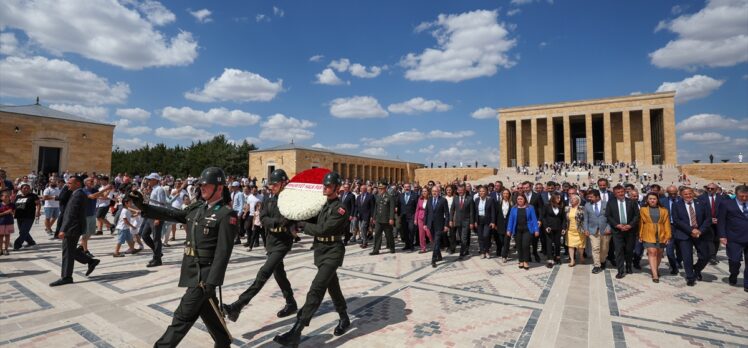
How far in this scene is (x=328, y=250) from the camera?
3.80 m

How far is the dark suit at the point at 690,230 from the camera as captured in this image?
21.4 feet

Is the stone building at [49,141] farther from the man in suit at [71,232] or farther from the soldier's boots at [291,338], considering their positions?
the soldier's boots at [291,338]

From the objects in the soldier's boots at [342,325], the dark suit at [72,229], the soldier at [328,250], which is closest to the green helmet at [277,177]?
the soldier at [328,250]

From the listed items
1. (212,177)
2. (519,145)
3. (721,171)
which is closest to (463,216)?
(212,177)

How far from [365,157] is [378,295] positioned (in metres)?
55.2

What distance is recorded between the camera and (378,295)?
5426 millimetres

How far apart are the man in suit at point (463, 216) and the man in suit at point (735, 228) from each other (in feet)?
15.6

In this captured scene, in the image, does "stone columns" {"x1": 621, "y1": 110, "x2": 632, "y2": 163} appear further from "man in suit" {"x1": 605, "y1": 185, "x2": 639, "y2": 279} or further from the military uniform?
the military uniform

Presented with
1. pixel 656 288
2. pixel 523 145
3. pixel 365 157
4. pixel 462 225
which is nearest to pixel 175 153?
pixel 365 157

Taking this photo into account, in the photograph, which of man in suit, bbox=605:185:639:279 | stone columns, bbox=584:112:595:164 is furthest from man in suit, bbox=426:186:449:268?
stone columns, bbox=584:112:595:164

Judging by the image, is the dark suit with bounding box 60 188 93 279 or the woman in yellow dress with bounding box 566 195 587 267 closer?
the dark suit with bounding box 60 188 93 279

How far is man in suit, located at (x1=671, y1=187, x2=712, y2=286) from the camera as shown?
6.50 metres

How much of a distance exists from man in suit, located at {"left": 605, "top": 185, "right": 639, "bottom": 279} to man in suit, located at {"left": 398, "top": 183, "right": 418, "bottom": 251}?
4856 millimetres

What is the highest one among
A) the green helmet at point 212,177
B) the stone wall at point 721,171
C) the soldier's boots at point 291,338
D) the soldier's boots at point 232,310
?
the stone wall at point 721,171
